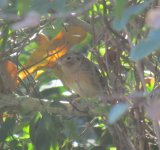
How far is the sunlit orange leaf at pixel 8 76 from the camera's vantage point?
257 cm

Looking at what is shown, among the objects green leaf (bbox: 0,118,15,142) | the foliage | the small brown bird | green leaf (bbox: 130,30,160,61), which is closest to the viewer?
green leaf (bbox: 130,30,160,61)

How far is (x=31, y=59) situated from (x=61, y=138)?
1.47 ft

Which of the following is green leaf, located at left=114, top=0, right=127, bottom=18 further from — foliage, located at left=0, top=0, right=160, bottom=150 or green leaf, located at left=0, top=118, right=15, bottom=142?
green leaf, located at left=0, top=118, right=15, bottom=142

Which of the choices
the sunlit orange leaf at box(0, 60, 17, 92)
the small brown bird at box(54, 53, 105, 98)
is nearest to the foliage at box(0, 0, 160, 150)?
the sunlit orange leaf at box(0, 60, 17, 92)

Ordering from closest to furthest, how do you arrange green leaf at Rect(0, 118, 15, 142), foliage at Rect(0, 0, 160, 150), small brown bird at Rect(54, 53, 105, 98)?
foliage at Rect(0, 0, 160, 150) → green leaf at Rect(0, 118, 15, 142) → small brown bird at Rect(54, 53, 105, 98)

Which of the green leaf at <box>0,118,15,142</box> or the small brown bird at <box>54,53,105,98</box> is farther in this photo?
the small brown bird at <box>54,53,105,98</box>

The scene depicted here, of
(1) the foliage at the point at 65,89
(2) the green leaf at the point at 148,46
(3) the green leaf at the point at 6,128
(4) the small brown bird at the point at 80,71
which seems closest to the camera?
(2) the green leaf at the point at 148,46

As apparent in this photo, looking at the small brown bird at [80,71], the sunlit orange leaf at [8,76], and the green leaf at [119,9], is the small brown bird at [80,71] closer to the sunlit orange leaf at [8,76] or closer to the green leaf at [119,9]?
the sunlit orange leaf at [8,76]

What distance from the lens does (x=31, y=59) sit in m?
2.64

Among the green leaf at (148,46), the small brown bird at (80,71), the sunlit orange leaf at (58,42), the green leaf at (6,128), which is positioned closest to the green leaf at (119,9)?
the green leaf at (148,46)

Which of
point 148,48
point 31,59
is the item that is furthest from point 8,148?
point 148,48

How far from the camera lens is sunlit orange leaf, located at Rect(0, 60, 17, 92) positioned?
257 centimetres

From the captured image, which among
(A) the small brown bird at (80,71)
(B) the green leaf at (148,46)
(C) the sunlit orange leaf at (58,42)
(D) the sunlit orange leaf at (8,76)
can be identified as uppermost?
(A) the small brown bird at (80,71)

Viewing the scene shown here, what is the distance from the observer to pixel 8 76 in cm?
259
